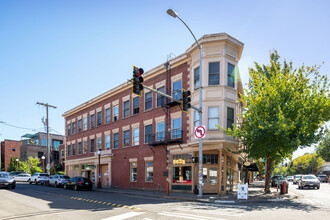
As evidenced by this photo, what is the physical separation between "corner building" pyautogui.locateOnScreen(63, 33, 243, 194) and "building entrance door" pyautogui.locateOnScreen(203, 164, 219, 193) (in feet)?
0.24

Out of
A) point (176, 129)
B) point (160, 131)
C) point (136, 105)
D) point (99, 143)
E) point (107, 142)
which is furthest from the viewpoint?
point (99, 143)

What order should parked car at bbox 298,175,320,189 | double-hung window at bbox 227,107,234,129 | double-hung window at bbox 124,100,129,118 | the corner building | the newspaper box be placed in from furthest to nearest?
parked car at bbox 298,175,320,189, double-hung window at bbox 124,100,129,118, double-hung window at bbox 227,107,234,129, the corner building, the newspaper box

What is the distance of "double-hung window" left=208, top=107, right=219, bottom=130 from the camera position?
22484 mm

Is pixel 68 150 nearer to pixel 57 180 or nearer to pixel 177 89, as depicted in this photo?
pixel 57 180

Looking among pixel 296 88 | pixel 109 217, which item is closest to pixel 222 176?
pixel 296 88

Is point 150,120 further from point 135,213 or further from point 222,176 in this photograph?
point 135,213

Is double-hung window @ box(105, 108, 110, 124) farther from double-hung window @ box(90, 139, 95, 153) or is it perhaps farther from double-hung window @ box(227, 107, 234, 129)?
double-hung window @ box(227, 107, 234, 129)

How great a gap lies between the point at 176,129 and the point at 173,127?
0.56 meters

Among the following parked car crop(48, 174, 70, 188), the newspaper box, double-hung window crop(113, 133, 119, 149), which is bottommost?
parked car crop(48, 174, 70, 188)

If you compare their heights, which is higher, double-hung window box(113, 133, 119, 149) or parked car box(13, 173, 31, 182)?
double-hung window box(113, 133, 119, 149)

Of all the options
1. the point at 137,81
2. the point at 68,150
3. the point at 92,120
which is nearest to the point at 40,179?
the point at 68,150

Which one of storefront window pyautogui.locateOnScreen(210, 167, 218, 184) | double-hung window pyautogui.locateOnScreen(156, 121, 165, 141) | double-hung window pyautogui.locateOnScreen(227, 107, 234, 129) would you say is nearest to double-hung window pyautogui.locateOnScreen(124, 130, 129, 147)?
double-hung window pyautogui.locateOnScreen(156, 121, 165, 141)

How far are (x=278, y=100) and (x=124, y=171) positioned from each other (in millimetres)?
18319

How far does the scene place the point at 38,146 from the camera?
241 feet
